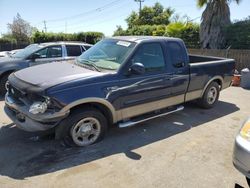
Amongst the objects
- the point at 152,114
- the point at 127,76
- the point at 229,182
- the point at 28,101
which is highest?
the point at 127,76

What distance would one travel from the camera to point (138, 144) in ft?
14.5

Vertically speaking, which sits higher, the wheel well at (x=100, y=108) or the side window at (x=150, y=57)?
the side window at (x=150, y=57)

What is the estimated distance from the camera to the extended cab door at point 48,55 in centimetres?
795

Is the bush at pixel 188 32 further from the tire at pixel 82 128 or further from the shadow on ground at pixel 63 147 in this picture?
the tire at pixel 82 128

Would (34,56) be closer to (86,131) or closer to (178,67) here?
(86,131)

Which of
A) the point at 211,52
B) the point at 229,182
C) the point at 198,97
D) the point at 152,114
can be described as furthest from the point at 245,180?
the point at 211,52

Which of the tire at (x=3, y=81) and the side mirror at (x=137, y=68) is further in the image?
the tire at (x=3, y=81)

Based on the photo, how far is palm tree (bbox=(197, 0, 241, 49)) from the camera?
1382 centimetres

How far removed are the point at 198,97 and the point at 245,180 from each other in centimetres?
294

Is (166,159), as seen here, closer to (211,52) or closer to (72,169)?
(72,169)

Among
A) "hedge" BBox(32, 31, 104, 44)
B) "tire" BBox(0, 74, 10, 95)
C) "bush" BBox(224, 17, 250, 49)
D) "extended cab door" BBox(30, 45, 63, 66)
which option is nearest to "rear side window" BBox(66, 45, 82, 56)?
"extended cab door" BBox(30, 45, 63, 66)

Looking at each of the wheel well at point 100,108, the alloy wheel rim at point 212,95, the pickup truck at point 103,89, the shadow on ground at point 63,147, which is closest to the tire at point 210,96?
the alloy wheel rim at point 212,95

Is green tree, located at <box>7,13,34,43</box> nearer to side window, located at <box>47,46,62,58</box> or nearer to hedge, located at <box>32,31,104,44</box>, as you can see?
hedge, located at <box>32,31,104,44</box>

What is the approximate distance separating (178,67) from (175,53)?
30 cm
